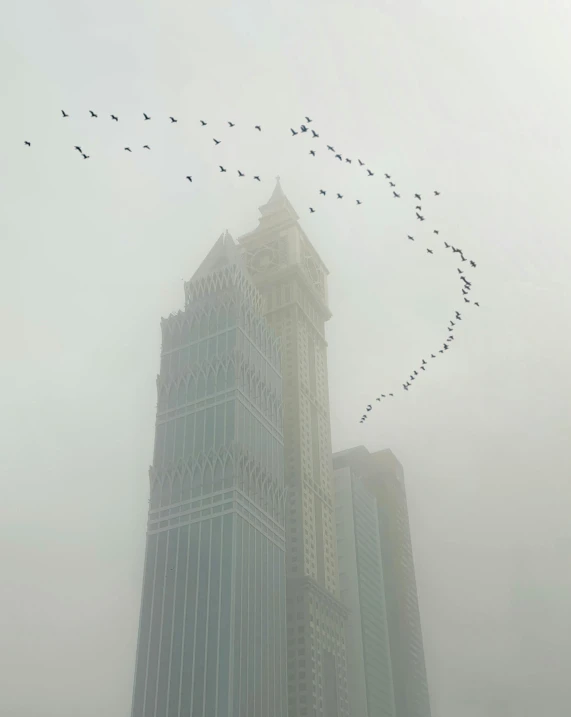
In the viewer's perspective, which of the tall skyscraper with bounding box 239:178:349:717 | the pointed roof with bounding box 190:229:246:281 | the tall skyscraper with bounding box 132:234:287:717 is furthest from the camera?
the pointed roof with bounding box 190:229:246:281

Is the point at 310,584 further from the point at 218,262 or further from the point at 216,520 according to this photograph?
the point at 218,262

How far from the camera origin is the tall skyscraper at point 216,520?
131625 mm

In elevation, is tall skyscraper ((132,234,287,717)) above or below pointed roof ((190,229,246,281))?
below

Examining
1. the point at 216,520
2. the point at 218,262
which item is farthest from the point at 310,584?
the point at 218,262

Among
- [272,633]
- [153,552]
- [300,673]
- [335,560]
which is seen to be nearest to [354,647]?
[335,560]

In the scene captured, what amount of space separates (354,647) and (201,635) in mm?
75342

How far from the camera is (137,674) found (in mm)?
135000

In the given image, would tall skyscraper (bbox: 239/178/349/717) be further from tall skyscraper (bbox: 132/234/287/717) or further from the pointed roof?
the pointed roof

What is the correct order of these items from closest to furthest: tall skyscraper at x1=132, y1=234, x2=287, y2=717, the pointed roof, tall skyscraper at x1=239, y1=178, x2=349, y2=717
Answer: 1. tall skyscraper at x1=132, y1=234, x2=287, y2=717
2. tall skyscraper at x1=239, y1=178, x2=349, y2=717
3. the pointed roof

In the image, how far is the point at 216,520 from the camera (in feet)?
484

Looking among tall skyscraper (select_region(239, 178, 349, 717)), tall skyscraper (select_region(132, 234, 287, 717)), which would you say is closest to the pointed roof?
tall skyscraper (select_region(132, 234, 287, 717))

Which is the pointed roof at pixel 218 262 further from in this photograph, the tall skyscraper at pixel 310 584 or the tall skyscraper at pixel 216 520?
the tall skyscraper at pixel 310 584

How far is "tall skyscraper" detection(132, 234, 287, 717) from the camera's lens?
131625 millimetres

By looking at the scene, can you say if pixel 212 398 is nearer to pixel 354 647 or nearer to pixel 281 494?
pixel 281 494
